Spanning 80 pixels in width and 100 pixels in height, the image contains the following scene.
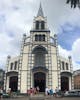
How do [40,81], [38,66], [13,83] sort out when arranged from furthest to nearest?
[13,83]
[40,81]
[38,66]

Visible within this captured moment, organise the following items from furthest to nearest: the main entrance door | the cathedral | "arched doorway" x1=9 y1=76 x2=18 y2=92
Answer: "arched doorway" x1=9 y1=76 x2=18 y2=92, the main entrance door, the cathedral

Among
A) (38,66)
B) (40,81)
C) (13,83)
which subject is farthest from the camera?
(13,83)

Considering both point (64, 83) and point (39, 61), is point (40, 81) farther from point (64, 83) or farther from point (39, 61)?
point (64, 83)

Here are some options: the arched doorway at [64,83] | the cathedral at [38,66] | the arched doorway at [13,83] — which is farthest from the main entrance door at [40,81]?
the arched doorway at [13,83]

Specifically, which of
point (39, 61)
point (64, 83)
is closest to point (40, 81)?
point (39, 61)

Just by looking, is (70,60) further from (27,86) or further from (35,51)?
(27,86)

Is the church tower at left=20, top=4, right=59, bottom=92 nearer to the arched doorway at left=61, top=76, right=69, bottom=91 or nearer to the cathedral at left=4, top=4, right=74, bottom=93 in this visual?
the cathedral at left=4, top=4, right=74, bottom=93

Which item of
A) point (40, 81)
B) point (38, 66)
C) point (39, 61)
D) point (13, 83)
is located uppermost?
point (39, 61)

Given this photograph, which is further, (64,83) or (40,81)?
(64,83)

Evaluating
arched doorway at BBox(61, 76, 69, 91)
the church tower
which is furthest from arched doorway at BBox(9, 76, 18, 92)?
arched doorway at BBox(61, 76, 69, 91)

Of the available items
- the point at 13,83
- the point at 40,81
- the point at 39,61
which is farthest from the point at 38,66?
the point at 13,83

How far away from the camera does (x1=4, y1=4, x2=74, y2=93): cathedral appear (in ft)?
166

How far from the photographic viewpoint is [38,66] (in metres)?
50.4

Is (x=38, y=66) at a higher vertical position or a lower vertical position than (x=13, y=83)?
higher
